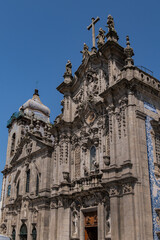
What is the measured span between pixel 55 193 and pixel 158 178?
29.0ft

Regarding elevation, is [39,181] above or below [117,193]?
above

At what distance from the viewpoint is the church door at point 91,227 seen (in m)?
19.0

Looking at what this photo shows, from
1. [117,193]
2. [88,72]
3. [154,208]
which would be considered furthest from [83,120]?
[154,208]

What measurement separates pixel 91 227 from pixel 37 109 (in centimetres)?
2456

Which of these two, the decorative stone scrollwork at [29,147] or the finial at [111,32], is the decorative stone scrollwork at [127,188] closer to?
the finial at [111,32]

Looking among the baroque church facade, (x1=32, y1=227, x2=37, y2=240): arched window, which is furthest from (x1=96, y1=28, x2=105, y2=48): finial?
(x1=32, y1=227, x2=37, y2=240): arched window

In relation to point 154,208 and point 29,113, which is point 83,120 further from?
point 29,113

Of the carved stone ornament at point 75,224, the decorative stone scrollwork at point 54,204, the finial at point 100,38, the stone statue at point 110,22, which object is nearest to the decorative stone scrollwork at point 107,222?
the carved stone ornament at point 75,224

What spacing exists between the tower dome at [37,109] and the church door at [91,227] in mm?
22109

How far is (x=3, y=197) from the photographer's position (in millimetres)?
33094

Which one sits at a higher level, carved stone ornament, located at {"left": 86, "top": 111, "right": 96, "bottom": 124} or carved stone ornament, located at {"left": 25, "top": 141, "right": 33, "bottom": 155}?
carved stone ornament, located at {"left": 86, "top": 111, "right": 96, "bottom": 124}

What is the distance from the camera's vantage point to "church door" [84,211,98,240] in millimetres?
19031

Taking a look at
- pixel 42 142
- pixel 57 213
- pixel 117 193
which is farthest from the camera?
pixel 42 142

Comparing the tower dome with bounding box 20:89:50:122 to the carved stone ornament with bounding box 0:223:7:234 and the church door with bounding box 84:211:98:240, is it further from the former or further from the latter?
the church door with bounding box 84:211:98:240
